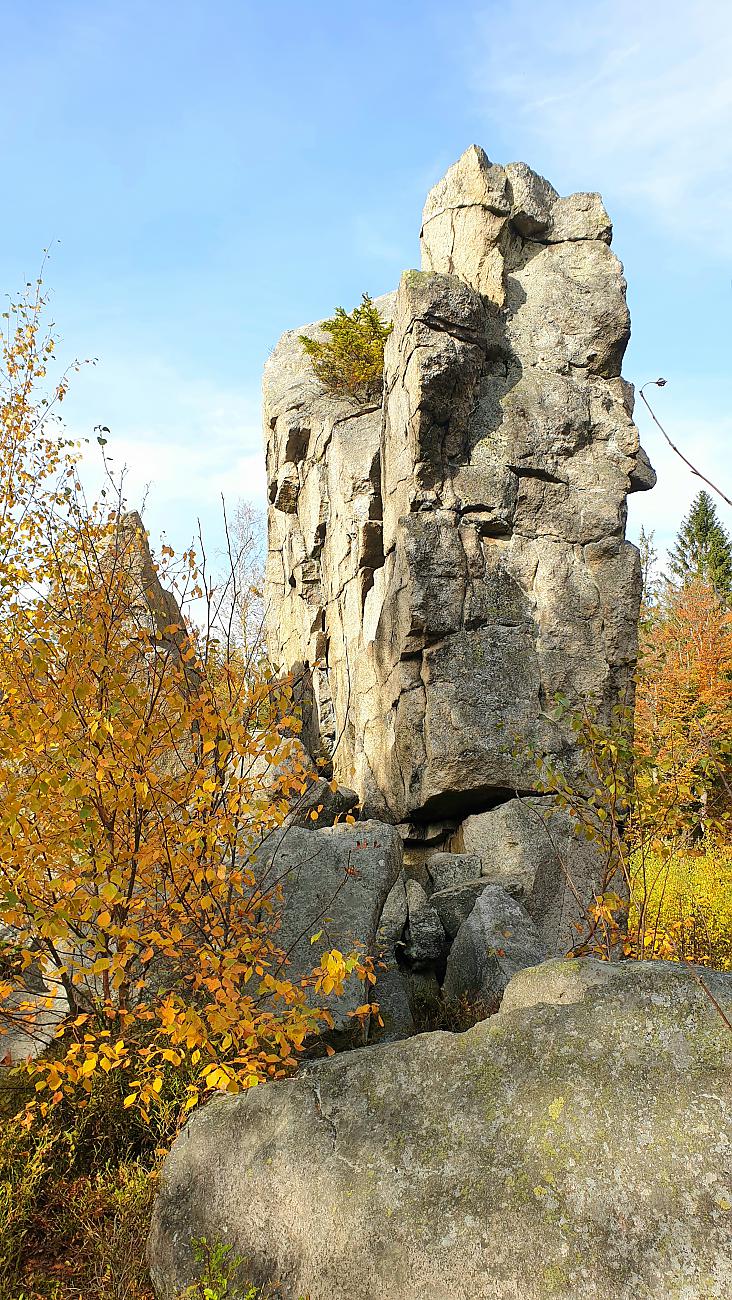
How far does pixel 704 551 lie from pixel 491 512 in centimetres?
2668

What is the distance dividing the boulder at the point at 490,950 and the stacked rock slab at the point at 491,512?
1.69m

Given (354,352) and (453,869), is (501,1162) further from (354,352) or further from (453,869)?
(354,352)

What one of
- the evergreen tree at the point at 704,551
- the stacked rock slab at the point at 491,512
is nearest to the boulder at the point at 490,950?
the stacked rock slab at the point at 491,512

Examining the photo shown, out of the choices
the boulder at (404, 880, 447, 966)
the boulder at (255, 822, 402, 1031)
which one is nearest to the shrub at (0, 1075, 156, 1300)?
the boulder at (255, 822, 402, 1031)

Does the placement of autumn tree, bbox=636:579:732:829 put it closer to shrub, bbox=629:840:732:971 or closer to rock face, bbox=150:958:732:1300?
shrub, bbox=629:840:732:971

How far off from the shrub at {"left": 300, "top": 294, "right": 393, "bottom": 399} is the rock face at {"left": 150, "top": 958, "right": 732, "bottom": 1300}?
15939 millimetres

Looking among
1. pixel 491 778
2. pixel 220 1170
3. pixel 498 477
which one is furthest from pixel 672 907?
pixel 220 1170

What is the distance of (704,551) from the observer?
119 ft

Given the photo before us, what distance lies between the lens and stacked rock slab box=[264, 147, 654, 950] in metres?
11.8

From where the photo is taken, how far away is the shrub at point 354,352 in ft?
59.7

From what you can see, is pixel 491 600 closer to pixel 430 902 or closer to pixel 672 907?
pixel 430 902

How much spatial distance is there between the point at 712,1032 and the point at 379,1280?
1651 mm

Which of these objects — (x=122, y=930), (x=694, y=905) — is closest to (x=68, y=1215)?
(x=122, y=930)

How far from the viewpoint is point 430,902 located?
9.98 meters
